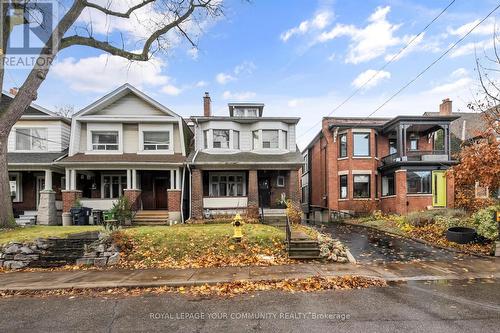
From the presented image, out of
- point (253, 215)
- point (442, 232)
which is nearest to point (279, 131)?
point (253, 215)

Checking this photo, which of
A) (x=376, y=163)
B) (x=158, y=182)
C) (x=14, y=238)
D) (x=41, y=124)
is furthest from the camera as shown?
(x=376, y=163)

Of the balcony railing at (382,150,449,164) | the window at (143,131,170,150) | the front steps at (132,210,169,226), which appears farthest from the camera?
the balcony railing at (382,150,449,164)

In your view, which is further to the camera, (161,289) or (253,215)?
(253,215)

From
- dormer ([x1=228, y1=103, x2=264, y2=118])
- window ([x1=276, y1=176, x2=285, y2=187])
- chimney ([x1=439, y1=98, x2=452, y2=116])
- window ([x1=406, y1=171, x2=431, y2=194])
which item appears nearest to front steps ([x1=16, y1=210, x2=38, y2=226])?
dormer ([x1=228, y1=103, x2=264, y2=118])

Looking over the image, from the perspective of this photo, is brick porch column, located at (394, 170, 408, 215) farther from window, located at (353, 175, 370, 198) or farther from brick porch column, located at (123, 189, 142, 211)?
brick porch column, located at (123, 189, 142, 211)

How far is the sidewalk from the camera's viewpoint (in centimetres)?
806

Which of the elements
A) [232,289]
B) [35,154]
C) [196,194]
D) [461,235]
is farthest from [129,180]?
[461,235]

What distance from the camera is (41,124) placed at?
20672 mm

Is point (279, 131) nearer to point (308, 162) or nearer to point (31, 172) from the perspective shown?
point (308, 162)

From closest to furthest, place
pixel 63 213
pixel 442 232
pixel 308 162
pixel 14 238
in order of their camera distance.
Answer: pixel 14 238 → pixel 442 232 → pixel 63 213 → pixel 308 162

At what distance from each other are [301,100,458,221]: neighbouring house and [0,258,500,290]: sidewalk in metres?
13.5

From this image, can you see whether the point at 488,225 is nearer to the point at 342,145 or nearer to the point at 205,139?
the point at 342,145

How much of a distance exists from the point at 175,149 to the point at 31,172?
31.4ft

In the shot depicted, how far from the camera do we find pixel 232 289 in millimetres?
7340
